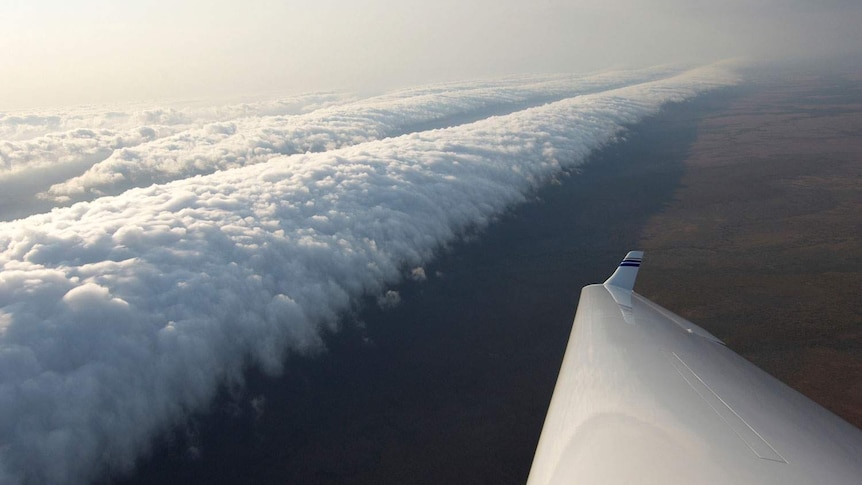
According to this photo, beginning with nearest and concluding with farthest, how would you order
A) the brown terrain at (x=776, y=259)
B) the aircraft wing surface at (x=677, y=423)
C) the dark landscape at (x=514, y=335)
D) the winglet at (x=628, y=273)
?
the aircraft wing surface at (x=677, y=423) → the winglet at (x=628, y=273) → the dark landscape at (x=514, y=335) → the brown terrain at (x=776, y=259)

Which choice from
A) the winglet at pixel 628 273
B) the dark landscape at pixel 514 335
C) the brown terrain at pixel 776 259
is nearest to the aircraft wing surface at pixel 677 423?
the winglet at pixel 628 273

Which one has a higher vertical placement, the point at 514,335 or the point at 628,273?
the point at 628,273

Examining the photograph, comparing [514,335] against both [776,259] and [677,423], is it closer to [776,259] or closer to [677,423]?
[677,423]

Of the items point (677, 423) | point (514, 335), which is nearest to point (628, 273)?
point (677, 423)

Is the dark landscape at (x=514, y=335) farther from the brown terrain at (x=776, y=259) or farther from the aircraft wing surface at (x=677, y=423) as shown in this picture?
the aircraft wing surface at (x=677, y=423)

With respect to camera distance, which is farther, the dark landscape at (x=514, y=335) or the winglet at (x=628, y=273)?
the dark landscape at (x=514, y=335)

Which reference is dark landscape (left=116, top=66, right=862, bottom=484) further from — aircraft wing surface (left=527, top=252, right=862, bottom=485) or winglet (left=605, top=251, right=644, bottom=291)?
aircraft wing surface (left=527, top=252, right=862, bottom=485)
